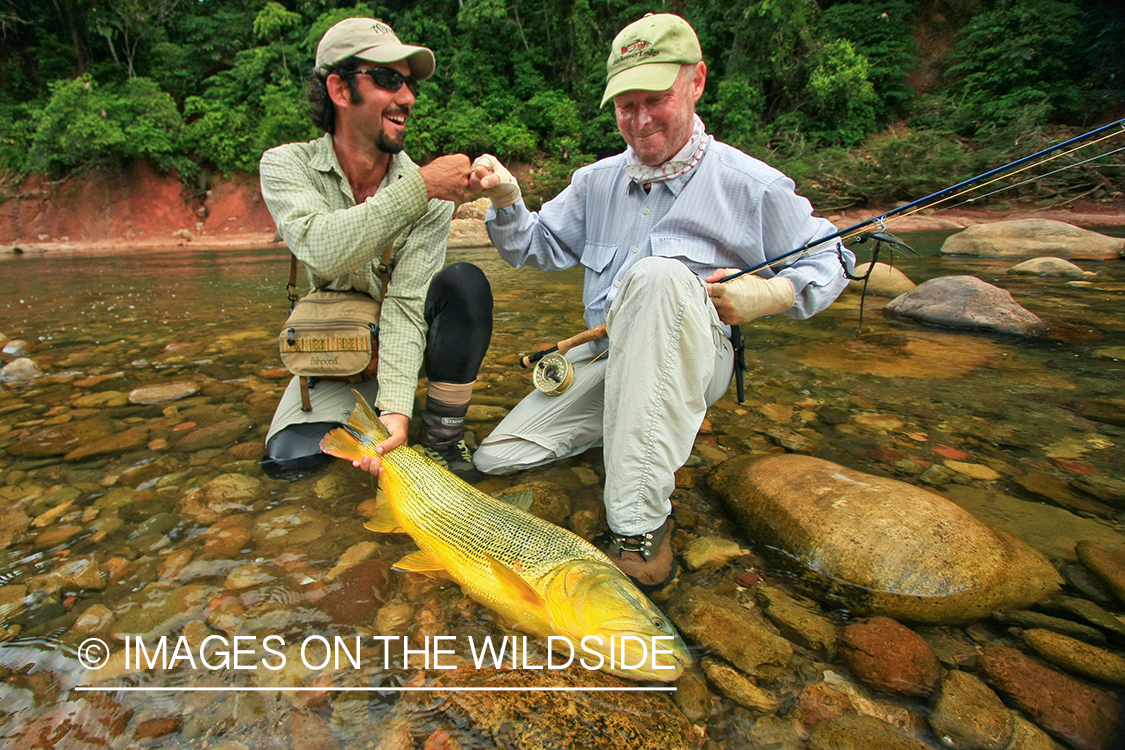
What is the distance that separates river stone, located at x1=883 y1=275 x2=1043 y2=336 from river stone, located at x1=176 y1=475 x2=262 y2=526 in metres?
5.97

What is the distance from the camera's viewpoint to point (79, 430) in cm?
335

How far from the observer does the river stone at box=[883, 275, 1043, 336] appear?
201 inches

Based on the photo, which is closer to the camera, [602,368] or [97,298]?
[602,368]

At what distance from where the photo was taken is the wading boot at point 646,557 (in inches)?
79.3

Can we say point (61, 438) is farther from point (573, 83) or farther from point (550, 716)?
point (573, 83)

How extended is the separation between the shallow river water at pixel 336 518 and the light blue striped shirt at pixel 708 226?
3.31ft

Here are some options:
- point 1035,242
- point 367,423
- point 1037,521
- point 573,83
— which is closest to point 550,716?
point 367,423

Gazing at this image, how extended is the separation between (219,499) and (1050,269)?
1005 centimetres

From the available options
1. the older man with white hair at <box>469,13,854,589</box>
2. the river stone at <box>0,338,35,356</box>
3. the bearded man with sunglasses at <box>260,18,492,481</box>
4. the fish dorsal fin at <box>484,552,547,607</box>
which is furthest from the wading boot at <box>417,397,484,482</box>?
the river stone at <box>0,338,35,356</box>

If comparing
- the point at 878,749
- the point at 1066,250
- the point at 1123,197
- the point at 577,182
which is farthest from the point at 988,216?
the point at 878,749

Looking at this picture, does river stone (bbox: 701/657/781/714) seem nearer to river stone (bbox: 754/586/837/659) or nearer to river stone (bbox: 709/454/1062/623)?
river stone (bbox: 754/586/837/659)

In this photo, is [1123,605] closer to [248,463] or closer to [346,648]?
[346,648]

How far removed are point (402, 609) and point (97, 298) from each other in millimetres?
9361

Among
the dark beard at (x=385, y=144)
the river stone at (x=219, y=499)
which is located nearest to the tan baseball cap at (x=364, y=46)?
the dark beard at (x=385, y=144)
